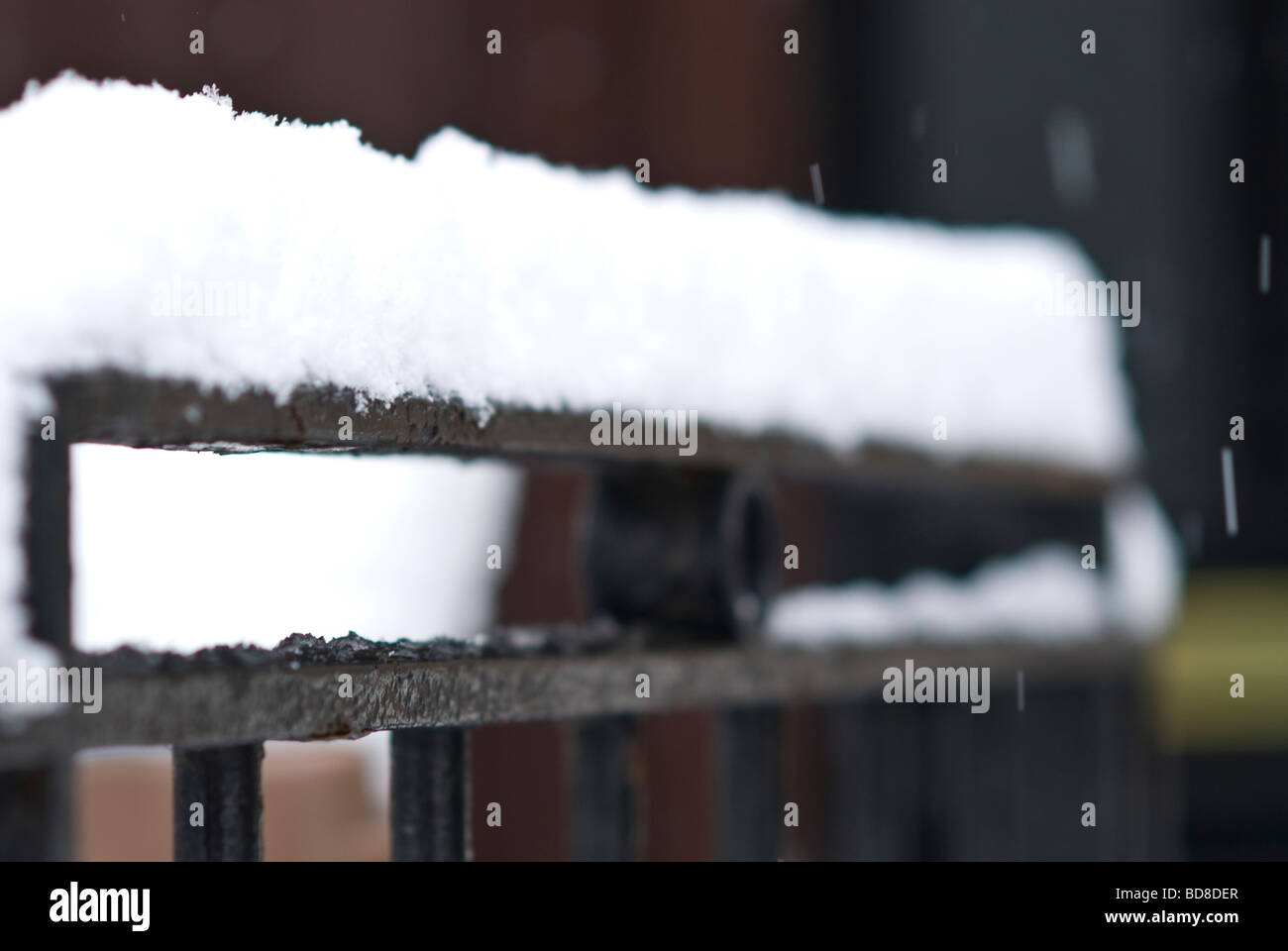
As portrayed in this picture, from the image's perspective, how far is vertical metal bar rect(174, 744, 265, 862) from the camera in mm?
845

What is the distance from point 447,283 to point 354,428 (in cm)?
13

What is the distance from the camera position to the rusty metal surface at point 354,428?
0.71 meters

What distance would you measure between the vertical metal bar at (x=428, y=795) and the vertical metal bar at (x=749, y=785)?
1.28 ft

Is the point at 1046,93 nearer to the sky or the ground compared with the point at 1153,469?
nearer to the sky

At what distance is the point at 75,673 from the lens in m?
0.72

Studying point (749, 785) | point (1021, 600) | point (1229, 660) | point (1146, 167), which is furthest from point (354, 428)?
point (1229, 660)

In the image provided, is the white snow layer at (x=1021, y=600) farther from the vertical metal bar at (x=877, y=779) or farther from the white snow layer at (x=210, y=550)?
the white snow layer at (x=210, y=550)

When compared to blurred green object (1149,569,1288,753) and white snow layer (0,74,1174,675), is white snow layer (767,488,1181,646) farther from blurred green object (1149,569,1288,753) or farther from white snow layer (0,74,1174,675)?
blurred green object (1149,569,1288,753)

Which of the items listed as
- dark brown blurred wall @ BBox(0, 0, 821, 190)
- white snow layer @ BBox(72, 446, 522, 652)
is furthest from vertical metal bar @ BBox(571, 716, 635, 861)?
dark brown blurred wall @ BBox(0, 0, 821, 190)

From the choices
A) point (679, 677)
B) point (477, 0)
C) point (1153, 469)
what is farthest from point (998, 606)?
point (1153, 469)

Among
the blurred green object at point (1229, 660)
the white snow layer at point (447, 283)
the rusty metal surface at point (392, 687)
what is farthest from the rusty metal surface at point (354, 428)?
the blurred green object at point (1229, 660)

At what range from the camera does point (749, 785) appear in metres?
1.36
